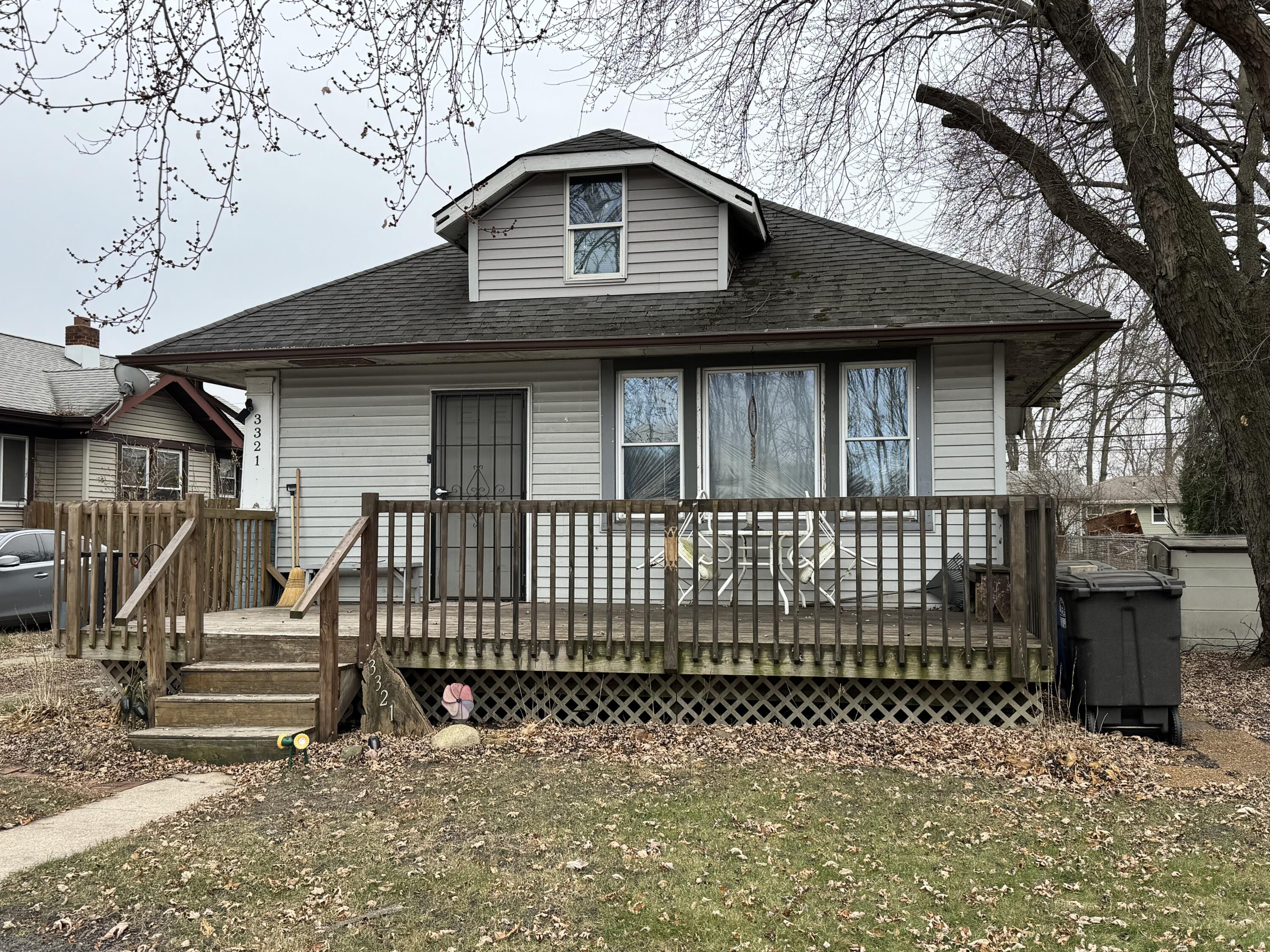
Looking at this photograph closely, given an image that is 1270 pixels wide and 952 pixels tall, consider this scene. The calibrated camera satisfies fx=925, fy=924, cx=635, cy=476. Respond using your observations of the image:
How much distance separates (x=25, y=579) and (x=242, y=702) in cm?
908

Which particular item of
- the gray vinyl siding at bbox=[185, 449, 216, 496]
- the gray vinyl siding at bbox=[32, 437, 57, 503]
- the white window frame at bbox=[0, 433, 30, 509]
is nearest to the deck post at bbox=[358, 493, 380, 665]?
the white window frame at bbox=[0, 433, 30, 509]

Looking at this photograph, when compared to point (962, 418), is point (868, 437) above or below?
below

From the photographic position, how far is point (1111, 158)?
1191 cm

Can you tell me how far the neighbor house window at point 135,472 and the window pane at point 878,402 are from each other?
56.0 feet

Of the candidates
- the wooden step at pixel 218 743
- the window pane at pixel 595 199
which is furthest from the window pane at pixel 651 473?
the wooden step at pixel 218 743

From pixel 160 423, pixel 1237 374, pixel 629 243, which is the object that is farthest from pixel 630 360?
pixel 160 423

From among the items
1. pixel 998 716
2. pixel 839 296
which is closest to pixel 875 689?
pixel 998 716

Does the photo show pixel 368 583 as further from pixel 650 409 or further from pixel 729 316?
pixel 729 316

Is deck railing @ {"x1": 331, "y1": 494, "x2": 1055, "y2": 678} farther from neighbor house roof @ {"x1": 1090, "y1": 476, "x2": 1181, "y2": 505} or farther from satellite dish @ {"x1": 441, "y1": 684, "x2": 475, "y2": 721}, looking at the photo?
neighbor house roof @ {"x1": 1090, "y1": 476, "x2": 1181, "y2": 505}

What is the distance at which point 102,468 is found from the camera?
20.5 meters

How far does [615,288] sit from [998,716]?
556cm

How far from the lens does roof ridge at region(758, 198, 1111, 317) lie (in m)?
8.02

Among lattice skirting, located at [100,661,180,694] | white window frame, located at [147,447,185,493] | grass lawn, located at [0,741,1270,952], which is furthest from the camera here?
white window frame, located at [147,447,185,493]

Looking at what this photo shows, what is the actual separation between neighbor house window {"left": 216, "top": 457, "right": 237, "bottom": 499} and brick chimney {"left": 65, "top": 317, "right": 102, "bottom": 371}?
3.85m
